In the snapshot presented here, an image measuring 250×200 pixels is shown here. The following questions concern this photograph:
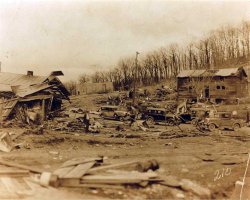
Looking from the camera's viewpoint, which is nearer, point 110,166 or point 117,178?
point 117,178

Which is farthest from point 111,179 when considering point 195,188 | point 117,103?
point 117,103

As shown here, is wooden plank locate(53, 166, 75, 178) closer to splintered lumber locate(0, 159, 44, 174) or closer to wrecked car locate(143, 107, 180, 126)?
splintered lumber locate(0, 159, 44, 174)

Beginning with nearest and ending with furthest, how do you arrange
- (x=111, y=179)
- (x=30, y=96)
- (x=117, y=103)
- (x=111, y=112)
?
(x=111, y=179), (x=30, y=96), (x=111, y=112), (x=117, y=103)

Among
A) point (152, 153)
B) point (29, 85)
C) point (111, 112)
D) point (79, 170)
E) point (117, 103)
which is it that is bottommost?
point (79, 170)

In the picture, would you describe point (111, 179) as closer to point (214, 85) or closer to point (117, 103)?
point (117, 103)

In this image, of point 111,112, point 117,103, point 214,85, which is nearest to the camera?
point 111,112

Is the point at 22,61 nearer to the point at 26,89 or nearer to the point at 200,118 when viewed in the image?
the point at 26,89
